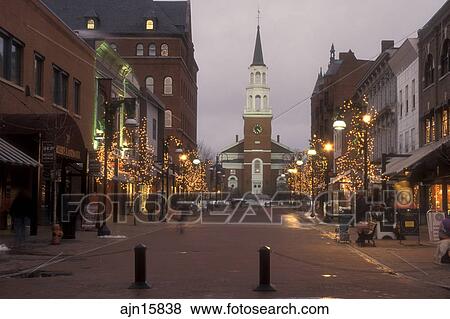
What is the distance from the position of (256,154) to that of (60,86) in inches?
3881

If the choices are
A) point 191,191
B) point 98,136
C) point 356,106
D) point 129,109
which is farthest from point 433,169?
point 191,191

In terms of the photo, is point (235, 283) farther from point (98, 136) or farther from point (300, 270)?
point (98, 136)

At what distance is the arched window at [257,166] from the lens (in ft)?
427

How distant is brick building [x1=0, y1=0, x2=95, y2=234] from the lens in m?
23.5

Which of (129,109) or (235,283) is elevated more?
(129,109)

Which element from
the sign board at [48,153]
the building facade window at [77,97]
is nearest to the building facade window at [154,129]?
the building facade window at [77,97]

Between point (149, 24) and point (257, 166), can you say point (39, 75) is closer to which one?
point (149, 24)

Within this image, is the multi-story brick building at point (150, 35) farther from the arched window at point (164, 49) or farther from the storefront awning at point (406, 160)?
the storefront awning at point (406, 160)

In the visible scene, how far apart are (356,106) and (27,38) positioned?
1550 centimetres

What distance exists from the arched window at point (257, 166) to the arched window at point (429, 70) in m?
95.6

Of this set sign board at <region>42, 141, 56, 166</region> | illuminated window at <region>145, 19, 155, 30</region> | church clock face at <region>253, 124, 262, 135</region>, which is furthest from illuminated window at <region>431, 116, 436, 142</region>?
church clock face at <region>253, 124, 262, 135</region>

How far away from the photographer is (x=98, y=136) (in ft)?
124

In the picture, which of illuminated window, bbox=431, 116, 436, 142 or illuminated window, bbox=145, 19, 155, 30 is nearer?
illuminated window, bbox=431, 116, 436, 142

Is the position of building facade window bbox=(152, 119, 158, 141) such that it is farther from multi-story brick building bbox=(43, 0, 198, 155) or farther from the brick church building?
the brick church building
